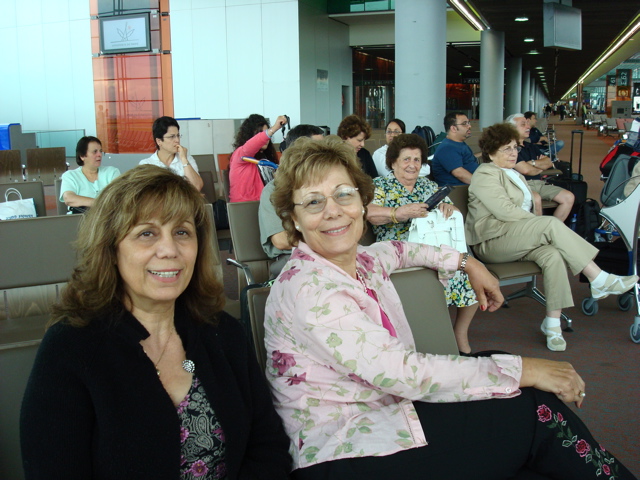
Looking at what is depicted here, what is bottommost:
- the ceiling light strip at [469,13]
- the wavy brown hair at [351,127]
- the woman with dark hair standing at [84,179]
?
the woman with dark hair standing at [84,179]

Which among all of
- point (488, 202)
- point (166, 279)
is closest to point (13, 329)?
point (166, 279)

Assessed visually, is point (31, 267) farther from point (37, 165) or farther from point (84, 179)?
point (37, 165)

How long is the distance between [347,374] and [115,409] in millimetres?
584

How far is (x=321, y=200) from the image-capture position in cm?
191

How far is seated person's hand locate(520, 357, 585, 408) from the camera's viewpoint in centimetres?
168

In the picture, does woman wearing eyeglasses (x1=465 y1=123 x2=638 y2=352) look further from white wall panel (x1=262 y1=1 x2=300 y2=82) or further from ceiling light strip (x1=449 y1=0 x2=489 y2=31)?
ceiling light strip (x1=449 y1=0 x2=489 y2=31)

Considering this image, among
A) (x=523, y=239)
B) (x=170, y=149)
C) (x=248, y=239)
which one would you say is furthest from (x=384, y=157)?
(x=248, y=239)

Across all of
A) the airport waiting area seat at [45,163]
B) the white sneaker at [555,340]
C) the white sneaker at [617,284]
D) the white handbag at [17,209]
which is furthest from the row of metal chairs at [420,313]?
the airport waiting area seat at [45,163]

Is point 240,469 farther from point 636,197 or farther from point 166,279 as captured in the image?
point 636,197

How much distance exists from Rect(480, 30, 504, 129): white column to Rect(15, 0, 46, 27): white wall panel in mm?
11869

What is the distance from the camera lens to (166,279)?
1519 millimetres

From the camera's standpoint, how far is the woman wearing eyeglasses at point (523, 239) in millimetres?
4008

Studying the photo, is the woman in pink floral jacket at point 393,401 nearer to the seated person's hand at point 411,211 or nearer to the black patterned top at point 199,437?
the black patterned top at point 199,437

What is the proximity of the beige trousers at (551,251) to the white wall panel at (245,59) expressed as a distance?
10611mm
